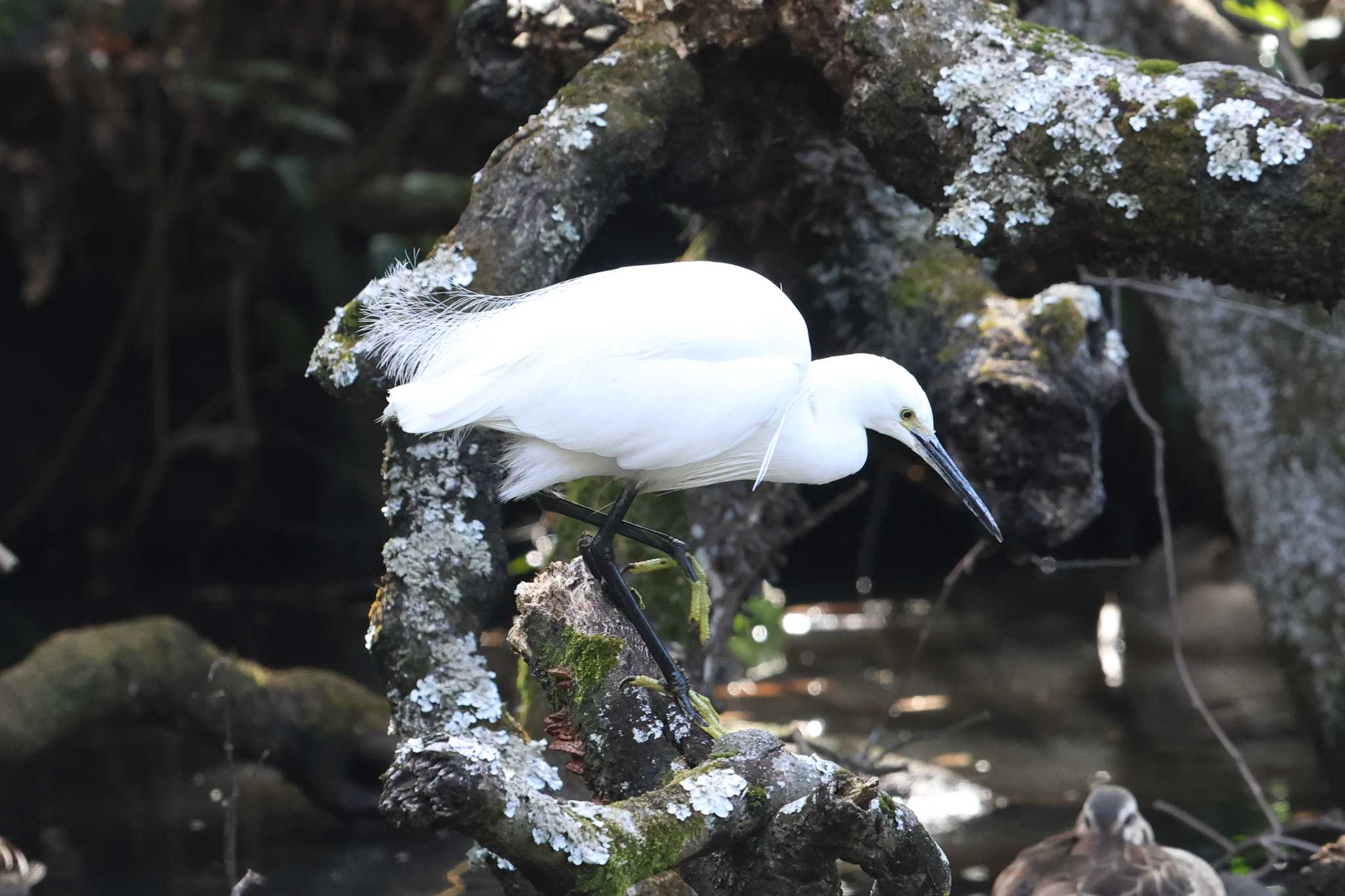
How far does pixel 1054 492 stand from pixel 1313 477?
6.93 feet

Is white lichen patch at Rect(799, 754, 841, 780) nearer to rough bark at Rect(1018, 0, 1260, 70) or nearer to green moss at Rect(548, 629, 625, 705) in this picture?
green moss at Rect(548, 629, 625, 705)

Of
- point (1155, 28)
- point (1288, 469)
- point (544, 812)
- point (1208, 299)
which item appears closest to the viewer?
point (544, 812)

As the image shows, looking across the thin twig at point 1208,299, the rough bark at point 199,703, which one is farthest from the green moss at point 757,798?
the rough bark at point 199,703

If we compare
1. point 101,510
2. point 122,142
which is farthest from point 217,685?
point 101,510

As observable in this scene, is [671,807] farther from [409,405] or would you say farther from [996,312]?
[996,312]

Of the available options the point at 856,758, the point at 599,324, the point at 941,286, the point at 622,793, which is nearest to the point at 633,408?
the point at 599,324

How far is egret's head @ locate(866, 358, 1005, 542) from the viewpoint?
2.76m

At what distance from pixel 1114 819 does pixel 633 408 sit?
2.12 meters

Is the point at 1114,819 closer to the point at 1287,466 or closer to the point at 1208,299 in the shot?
the point at 1208,299

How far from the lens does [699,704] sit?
2.62 m

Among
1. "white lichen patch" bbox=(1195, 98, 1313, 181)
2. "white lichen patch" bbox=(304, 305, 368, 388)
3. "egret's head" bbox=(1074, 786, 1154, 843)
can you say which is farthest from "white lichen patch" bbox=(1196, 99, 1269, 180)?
"egret's head" bbox=(1074, 786, 1154, 843)

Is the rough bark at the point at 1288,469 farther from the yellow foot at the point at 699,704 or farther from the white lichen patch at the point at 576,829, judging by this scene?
the white lichen patch at the point at 576,829

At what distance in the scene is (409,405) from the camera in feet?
8.09

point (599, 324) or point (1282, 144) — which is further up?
point (1282, 144)
